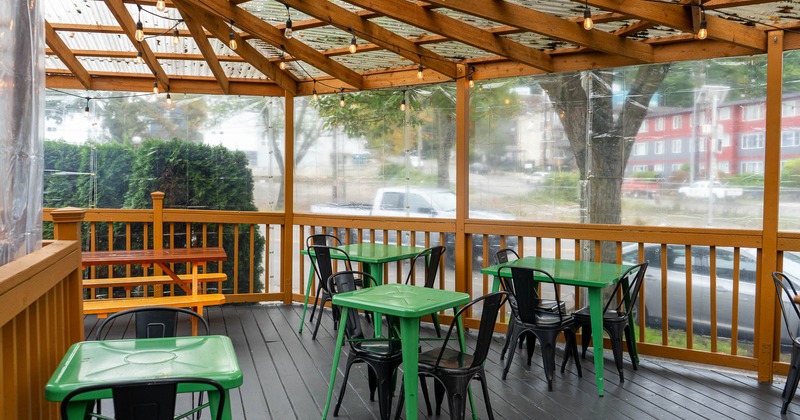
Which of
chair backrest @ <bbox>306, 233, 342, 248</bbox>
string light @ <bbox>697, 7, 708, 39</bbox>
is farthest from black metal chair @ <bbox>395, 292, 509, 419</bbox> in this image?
chair backrest @ <bbox>306, 233, 342, 248</bbox>

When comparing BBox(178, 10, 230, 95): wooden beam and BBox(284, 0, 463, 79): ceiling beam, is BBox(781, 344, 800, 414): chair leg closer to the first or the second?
BBox(284, 0, 463, 79): ceiling beam

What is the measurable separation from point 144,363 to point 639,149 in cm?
439

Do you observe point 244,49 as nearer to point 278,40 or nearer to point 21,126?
point 278,40

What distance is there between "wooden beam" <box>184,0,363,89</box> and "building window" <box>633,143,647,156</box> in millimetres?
2800

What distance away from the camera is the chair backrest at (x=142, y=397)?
1760 millimetres

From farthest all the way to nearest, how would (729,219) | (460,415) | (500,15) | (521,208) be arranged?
(521,208) → (729,219) → (500,15) → (460,415)

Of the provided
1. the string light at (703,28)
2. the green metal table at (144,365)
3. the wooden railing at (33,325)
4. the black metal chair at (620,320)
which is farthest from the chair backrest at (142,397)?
the string light at (703,28)

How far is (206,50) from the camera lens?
5484 mm

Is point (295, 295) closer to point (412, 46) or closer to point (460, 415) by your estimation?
point (412, 46)

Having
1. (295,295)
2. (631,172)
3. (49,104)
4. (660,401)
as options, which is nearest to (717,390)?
(660,401)

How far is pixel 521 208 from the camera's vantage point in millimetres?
5711

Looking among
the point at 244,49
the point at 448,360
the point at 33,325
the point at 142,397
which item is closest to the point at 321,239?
the point at 244,49

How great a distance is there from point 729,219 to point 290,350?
3674 mm

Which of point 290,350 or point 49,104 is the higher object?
point 49,104
